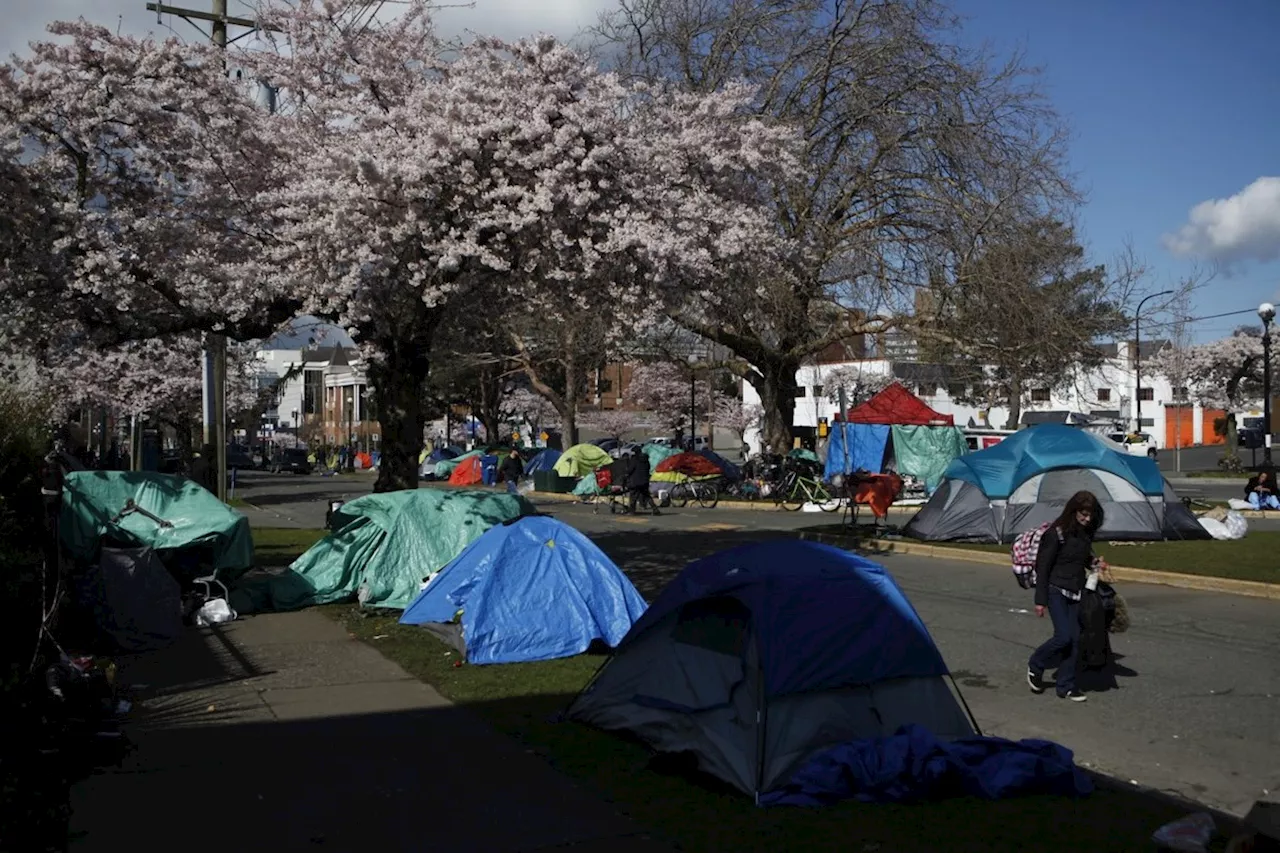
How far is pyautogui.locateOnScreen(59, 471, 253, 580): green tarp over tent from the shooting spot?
1312cm

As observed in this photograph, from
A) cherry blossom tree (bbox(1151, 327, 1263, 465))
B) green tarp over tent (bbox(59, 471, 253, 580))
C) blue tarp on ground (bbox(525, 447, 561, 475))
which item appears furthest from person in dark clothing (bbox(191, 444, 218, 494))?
cherry blossom tree (bbox(1151, 327, 1263, 465))

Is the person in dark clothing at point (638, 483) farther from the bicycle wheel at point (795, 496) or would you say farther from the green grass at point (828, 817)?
the green grass at point (828, 817)

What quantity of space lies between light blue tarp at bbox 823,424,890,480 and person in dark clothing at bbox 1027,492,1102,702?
24397mm

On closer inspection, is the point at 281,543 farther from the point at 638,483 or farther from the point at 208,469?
the point at 638,483

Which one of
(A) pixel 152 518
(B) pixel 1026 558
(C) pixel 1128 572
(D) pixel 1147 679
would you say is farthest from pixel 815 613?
(C) pixel 1128 572

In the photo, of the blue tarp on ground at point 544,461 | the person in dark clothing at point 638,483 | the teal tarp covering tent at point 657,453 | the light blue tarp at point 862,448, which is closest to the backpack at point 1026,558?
the person in dark clothing at point 638,483

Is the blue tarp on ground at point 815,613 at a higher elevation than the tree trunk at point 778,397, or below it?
below

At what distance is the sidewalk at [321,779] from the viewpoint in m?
6.35

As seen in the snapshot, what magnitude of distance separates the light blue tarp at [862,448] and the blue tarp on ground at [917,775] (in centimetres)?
2702

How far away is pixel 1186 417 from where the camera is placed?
90.8 meters

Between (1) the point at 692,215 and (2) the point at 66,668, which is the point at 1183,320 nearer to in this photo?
(1) the point at 692,215

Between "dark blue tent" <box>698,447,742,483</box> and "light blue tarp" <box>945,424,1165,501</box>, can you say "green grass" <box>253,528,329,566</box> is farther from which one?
"dark blue tent" <box>698,447,742,483</box>

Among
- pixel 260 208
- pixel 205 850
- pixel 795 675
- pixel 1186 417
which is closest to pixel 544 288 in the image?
pixel 260 208

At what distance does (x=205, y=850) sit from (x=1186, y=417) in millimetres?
95415
